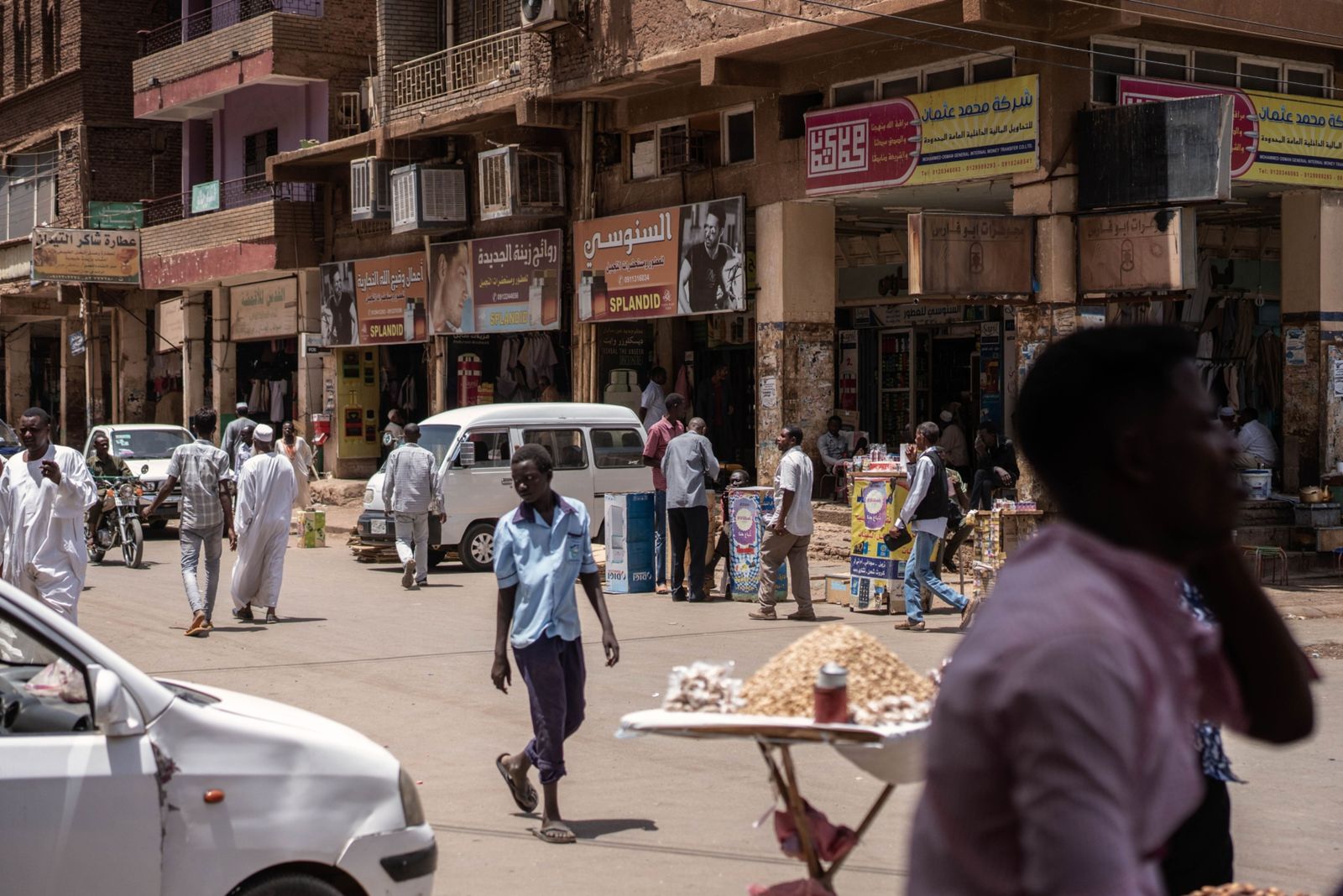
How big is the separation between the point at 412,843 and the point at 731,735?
1.33 metres

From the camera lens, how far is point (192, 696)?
4.95m

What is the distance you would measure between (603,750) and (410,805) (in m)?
4.11

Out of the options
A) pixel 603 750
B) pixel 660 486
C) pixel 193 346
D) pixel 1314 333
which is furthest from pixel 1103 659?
pixel 193 346

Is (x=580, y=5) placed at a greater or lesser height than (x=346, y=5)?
lesser

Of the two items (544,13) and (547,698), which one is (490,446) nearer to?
(544,13)

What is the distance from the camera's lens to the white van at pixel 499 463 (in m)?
18.6

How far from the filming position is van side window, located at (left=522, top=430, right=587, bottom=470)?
19.1 metres

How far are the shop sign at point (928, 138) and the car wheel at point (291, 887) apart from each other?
13322 mm

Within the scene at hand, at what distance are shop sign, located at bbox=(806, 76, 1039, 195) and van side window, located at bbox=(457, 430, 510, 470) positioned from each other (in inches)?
188

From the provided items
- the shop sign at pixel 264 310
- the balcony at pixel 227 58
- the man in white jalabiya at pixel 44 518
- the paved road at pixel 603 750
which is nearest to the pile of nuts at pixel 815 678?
the paved road at pixel 603 750

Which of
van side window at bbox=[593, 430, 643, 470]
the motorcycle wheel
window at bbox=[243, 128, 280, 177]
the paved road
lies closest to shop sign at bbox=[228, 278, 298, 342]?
window at bbox=[243, 128, 280, 177]

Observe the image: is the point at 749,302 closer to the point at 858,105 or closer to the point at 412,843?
the point at 858,105

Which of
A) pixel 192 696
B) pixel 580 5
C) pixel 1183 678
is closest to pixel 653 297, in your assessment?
pixel 580 5

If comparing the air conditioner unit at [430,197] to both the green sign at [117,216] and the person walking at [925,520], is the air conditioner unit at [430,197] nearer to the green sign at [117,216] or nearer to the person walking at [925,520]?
the green sign at [117,216]
